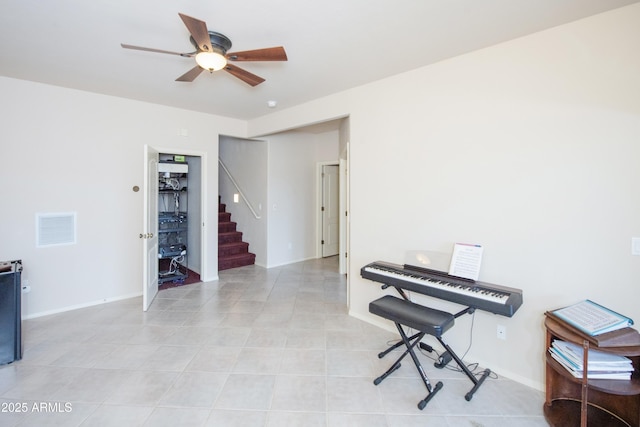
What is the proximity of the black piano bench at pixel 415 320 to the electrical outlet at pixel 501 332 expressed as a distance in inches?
19.5

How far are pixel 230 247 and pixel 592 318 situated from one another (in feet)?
17.3

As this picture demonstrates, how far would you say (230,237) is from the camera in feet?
19.9

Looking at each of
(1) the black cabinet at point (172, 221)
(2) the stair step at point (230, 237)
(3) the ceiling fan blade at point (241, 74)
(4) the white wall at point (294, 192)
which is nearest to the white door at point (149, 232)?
(1) the black cabinet at point (172, 221)

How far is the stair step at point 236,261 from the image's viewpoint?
5.46 meters

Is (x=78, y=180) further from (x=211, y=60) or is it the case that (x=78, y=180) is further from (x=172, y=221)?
(x=211, y=60)

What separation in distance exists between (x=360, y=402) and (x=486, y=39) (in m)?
2.83

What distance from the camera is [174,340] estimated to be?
9.33ft

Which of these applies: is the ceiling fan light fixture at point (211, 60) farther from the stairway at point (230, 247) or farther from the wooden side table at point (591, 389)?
the stairway at point (230, 247)

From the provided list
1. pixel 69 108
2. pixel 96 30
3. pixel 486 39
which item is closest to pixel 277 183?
pixel 69 108

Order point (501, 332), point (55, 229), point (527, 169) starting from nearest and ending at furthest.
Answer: point (527, 169)
point (501, 332)
point (55, 229)

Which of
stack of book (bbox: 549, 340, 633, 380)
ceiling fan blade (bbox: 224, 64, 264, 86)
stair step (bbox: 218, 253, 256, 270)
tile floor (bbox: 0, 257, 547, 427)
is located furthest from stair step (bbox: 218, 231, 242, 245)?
stack of book (bbox: 549, 340, 633, 380)

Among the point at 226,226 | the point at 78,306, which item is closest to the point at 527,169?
the point at 78,306

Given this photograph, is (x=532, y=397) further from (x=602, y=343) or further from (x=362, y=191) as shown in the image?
(x=362, y=191)

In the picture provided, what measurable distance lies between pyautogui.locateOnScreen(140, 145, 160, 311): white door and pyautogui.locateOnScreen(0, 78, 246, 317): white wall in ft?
0.85
